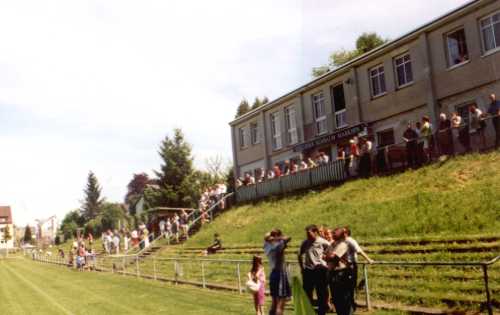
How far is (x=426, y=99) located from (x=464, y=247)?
14.0m

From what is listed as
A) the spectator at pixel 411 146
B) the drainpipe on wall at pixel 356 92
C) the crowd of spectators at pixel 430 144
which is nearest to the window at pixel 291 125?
the drainpipe on wall at pixel 356 92

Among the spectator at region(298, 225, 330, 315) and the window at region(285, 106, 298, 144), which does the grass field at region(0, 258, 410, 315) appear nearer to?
the spectator at region(298, 225, 330, 315)

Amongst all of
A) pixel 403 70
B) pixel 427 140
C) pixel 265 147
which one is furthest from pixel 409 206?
pixel 265 147

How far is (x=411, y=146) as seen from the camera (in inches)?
870

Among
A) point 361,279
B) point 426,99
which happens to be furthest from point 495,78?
point 361,279

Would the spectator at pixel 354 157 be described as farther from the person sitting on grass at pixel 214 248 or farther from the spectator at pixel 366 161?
the person sitting on grass at pixel 214 248

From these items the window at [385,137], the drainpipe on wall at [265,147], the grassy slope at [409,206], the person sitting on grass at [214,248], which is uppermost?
the drainpipe on wall at [265,147]

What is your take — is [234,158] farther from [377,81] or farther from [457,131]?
[457,131]

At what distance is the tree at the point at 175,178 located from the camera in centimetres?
5275

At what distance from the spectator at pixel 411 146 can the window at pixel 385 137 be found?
571cm

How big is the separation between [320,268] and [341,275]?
3.83 feet

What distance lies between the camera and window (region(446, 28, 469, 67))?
24.3 metres

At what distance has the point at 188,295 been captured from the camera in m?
17.2

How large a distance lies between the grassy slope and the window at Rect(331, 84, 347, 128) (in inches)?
256
